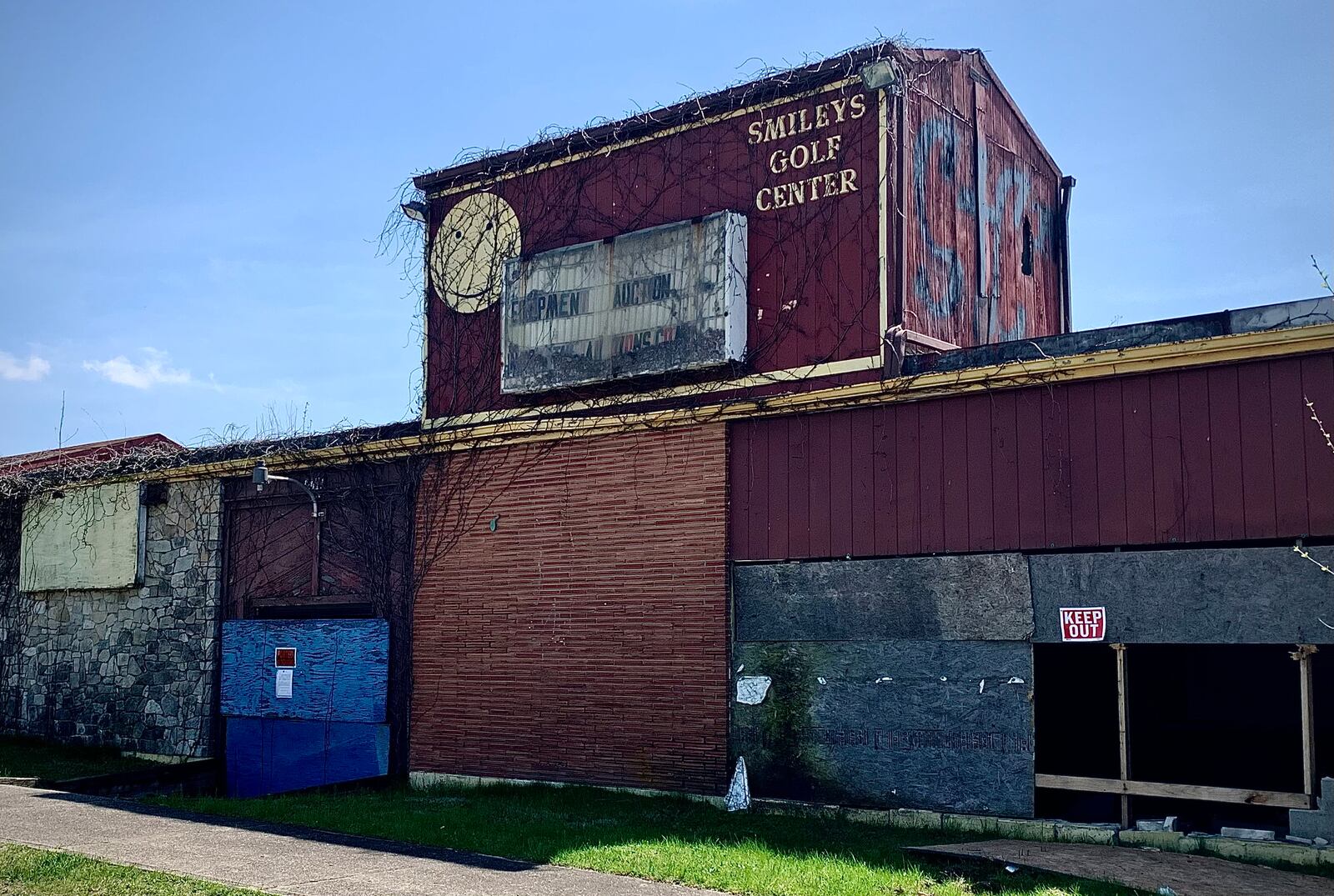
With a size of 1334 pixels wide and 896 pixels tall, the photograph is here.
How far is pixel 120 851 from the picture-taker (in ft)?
35.8

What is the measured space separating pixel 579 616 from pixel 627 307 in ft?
12.4

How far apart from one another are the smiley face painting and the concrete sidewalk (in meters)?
7.48

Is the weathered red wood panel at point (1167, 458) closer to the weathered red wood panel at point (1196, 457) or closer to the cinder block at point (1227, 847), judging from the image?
the weathered red wood panel at point (1196, 457)

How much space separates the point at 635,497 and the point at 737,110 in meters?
4.71

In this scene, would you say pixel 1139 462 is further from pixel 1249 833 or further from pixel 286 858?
pixel 286 858

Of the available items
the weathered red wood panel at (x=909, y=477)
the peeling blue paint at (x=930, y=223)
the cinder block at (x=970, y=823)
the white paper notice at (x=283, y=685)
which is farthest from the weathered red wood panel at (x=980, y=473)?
the white paper notice at (x=283, y=685)

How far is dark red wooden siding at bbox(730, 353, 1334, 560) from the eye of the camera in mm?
10906

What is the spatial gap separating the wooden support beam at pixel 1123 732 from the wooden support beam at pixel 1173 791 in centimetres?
6

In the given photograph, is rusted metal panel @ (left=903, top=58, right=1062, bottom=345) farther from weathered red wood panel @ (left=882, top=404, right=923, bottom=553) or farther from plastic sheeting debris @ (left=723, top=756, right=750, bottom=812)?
plastic sheeting debris @ (left=723, top=756, right=750, bottom=812)

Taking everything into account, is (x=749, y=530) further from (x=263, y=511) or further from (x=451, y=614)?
(x=263, y=511)

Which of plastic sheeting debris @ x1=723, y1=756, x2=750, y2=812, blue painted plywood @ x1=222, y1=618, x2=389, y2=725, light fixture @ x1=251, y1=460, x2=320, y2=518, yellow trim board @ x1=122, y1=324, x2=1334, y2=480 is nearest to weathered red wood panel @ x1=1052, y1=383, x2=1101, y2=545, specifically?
yellow trim board @ x1=122, y1=324, x2=1334, y2=480

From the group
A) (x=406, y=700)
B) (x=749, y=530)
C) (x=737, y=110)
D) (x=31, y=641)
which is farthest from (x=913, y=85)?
(x=31, y=641)

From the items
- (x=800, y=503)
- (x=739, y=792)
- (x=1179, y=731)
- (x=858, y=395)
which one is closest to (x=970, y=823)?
(x=739, y=792)

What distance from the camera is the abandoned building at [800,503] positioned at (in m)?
11.5
